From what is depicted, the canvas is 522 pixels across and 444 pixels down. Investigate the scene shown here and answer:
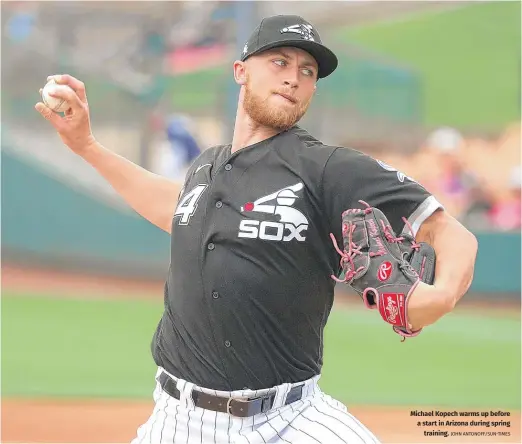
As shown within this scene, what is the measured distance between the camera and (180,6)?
1209 centimetres

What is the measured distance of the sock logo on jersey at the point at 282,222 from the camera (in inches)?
96.0

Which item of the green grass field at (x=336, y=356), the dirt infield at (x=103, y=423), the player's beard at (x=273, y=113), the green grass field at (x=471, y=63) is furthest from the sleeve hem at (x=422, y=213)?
the green grass field at (x=471, y=63)

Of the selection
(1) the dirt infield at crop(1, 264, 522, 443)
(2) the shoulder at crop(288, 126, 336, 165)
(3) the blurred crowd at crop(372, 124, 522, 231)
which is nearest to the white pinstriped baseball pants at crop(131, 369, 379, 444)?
(2) the shoulder at crop(288, 126, 336, 165)

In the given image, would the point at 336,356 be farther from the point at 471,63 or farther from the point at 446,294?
the point at 446,294

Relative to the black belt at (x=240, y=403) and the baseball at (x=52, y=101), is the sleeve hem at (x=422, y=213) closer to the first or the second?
the black belt at (x=240, y=403)

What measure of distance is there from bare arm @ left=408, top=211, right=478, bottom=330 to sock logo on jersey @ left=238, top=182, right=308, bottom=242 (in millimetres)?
393

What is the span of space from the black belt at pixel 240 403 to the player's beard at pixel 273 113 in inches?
34.6

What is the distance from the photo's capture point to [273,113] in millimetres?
2615

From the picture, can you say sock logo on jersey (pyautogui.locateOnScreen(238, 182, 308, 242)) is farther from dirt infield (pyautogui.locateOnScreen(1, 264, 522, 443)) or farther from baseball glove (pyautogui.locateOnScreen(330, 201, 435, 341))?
dirt infield (pyautogui.locateOnScreen(1, 264, 522, 443))

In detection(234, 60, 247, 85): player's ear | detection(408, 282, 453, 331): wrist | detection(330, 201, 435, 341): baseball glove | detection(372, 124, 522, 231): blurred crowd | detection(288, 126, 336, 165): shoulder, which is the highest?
detection(372, 124, 522, 231): blurred crowd

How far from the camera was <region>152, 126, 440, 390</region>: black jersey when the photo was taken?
244 centimetres

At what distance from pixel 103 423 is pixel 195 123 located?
20.7ft

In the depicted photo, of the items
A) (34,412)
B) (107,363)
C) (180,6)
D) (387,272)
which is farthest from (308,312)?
(180,6)

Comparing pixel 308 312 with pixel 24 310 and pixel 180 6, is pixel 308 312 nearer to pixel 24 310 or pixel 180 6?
pixel 24 310
